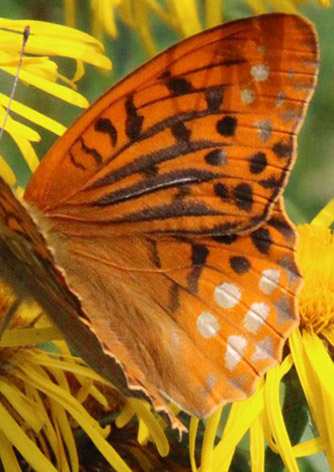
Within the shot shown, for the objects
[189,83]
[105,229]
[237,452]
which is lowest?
[237,452]

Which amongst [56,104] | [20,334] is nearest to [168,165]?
[20,334]

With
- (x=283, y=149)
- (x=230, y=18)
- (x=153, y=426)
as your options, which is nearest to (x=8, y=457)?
(x=153, y=426)

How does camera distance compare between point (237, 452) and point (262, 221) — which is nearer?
point (262, 221)

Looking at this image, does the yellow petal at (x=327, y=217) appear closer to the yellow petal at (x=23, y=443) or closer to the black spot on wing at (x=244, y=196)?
the black spot on wing at (x=244, y=196)

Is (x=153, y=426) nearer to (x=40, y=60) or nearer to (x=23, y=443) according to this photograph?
(x=23, y=443)

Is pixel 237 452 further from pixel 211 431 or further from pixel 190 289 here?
pixel 190 289

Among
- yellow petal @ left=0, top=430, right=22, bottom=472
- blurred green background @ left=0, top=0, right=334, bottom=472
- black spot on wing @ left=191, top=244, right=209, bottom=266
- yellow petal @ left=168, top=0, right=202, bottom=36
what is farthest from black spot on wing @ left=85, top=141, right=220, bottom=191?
blurred green background @ left=0, top=0, right=334, bottom=472
